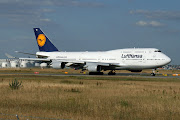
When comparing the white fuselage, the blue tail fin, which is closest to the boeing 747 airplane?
the white fuselage

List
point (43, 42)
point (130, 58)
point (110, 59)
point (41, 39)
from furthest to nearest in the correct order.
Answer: point (41, 39), point (43, 42), point (110, 59), point (130, 58)

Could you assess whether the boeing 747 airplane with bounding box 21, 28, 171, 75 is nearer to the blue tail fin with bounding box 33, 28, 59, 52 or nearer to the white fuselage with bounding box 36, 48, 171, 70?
the white fuselage with bounding box 36, 48, 171, 70

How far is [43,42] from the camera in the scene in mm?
72000

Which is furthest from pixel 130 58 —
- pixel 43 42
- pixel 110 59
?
pixel 43 42

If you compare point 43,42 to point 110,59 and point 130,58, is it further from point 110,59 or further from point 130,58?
point 130,58

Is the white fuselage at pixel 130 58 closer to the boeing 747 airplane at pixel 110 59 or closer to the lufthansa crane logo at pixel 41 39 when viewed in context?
the boeing 747 airplane at pixel 110 59

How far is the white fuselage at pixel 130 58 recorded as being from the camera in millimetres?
55709

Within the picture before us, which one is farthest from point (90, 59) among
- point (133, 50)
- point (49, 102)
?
point (49, 102)

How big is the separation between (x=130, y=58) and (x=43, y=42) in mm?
24392

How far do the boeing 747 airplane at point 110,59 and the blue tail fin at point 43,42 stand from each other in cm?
128

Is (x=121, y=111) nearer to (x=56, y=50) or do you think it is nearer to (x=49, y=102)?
(x=49, y=102)

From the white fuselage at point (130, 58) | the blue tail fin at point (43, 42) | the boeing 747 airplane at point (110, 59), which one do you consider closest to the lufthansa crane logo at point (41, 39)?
the blue tail fin at point (43, 42)

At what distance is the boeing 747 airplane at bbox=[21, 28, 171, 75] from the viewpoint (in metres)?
56.1

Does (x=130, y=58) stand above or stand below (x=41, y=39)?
below
